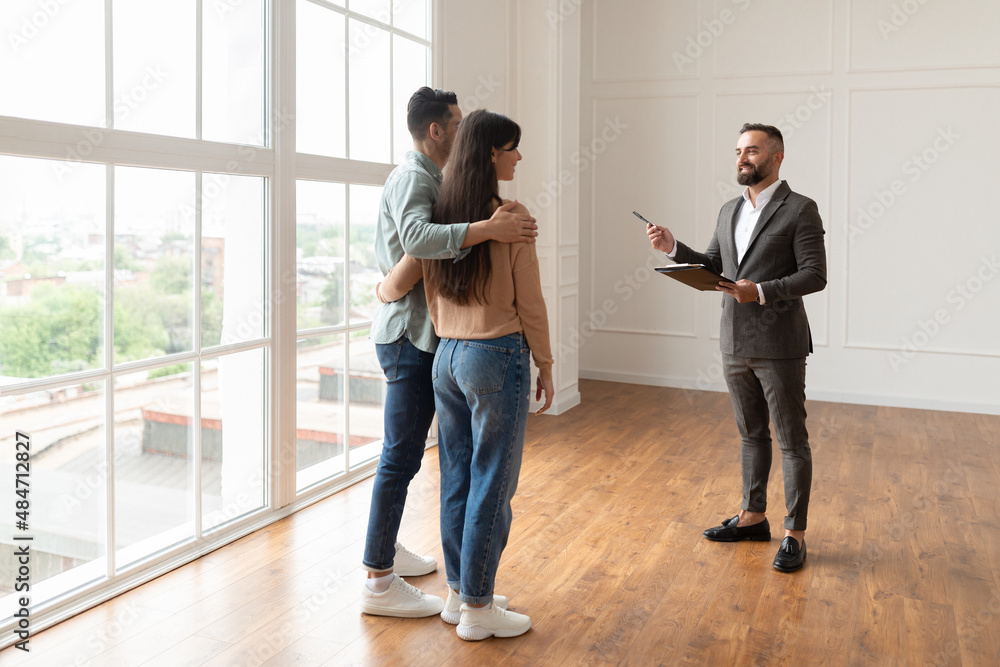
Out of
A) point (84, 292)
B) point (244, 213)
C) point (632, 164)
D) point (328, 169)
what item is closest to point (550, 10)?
point (632, 164)

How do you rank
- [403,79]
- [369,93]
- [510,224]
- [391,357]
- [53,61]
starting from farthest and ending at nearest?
[403,79]
[369,93]
[391,357]
[53,61]
[510,224]

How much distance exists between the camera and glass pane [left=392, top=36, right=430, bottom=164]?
3938 mm

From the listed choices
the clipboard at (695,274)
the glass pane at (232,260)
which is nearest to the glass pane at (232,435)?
the glass pane at (232,260)

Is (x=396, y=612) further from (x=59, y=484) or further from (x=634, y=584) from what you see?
(x=59, y=484)

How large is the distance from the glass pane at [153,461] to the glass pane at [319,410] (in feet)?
1.96

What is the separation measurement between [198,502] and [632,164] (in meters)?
4.27

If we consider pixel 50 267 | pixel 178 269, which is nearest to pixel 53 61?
pixel 50 267

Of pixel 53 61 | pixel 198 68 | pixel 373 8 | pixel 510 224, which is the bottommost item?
pixel 510 224

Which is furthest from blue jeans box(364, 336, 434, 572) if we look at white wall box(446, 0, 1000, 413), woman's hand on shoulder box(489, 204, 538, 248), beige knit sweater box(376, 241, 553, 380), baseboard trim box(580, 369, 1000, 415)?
baseboard trim box(580, 369, 1000, 415)

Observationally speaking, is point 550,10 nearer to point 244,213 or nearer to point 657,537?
point 244,213

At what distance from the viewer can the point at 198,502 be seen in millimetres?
2869

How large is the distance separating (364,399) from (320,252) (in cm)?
74

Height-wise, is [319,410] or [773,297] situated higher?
[773,297]

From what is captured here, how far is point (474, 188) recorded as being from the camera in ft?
6.93
